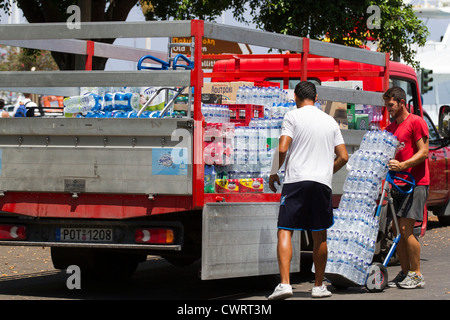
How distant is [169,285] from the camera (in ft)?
29.3

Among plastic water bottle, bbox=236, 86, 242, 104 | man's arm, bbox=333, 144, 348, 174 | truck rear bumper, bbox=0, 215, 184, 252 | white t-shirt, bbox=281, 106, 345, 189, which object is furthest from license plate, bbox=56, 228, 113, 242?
plastic water bottle, bbox=236, 86, 242, 104

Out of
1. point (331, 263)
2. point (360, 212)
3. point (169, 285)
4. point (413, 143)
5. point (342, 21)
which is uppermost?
point (342, 21)

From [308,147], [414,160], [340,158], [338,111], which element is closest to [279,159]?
[308,147]

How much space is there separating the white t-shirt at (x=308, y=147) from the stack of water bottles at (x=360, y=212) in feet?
2.23

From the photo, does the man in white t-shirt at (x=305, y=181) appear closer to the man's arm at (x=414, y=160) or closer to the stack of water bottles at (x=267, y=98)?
the man's arm at (x=414, y=160)

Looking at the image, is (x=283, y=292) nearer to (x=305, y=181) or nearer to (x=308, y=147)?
(x=305, y=181)

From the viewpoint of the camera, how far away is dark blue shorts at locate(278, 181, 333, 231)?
706 centimetres

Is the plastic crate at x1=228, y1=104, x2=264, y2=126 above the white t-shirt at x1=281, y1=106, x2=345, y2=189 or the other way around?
above

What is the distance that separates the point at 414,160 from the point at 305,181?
1.36m

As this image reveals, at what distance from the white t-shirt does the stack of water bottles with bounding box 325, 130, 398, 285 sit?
68 centimetres

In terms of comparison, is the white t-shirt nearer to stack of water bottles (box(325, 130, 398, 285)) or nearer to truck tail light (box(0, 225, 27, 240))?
stack of water bottles (box(325, 130, 398, 285))

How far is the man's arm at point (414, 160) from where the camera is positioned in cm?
785
